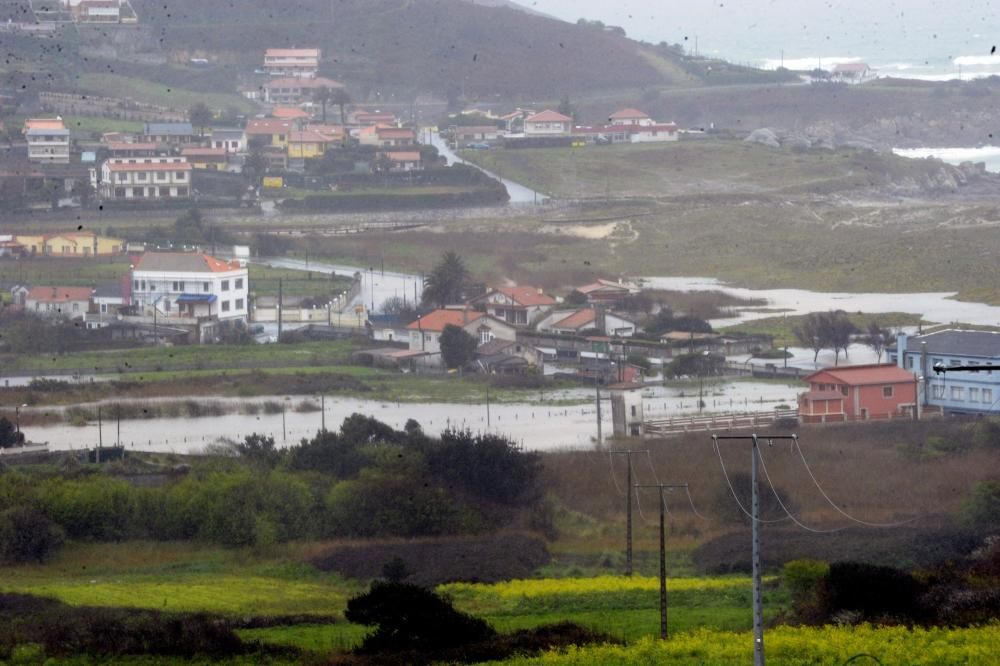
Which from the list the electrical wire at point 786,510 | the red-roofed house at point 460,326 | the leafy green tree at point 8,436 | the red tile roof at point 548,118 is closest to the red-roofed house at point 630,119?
the red tile roof at point 548,118

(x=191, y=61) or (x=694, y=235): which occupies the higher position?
(x=191, y=61)

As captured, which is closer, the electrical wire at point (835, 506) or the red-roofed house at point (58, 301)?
the electrical wire at point (835, 506)

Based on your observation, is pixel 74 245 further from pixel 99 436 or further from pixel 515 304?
pixel 99 436

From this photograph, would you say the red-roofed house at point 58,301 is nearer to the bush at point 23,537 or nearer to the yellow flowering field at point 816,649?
the bush at point 23,537

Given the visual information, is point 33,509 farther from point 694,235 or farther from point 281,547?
point 694,235

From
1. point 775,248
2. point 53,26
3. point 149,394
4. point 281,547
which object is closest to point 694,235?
point 775,248

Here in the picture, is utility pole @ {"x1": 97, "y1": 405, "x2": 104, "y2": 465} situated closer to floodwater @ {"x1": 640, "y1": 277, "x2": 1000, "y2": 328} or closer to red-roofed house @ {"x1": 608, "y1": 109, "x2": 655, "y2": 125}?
floodwater @ {"x1": 640, "y1": 277, "x2": 1000, "y2": 328}

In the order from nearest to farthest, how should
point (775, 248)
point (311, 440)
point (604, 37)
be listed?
point (311, 440) → point (775, 248) → point (604, 37)
